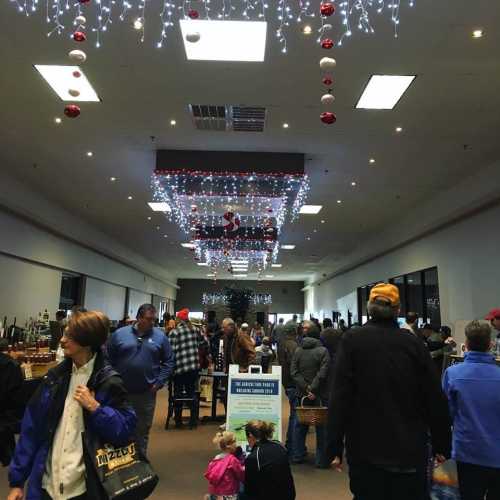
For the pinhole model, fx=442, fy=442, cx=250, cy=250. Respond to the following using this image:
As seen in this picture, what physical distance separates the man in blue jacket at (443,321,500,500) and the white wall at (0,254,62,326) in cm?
1017

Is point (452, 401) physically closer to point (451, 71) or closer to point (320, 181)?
point (451, 71)

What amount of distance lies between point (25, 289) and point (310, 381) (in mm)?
9029

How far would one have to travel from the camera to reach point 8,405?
2.72 meters

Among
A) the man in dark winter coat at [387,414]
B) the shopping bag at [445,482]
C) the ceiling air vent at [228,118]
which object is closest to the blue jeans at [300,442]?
the shopping bag at [445,482]

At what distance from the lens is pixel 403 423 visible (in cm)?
194

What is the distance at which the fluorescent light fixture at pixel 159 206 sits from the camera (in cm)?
1191

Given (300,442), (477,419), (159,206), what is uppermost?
(159,206)

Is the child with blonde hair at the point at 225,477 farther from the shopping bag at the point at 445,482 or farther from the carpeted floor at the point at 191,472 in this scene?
the shopping bag at the point at 445,482

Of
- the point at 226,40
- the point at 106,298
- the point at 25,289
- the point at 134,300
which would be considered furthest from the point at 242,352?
the point at 134,300

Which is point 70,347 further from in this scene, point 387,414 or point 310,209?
point 310,209

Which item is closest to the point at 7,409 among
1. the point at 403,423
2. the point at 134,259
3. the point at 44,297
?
the point at 403,423

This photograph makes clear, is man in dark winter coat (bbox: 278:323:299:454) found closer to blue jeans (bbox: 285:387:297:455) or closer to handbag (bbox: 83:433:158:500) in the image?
blue jeans (bbox: 285:387:297:455)

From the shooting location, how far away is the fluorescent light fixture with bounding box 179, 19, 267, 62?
4547 millimetres

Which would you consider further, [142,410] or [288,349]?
[288,349]
